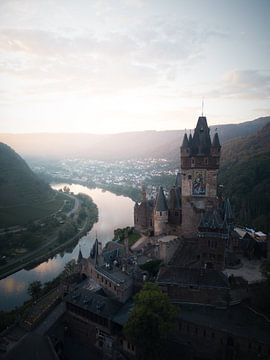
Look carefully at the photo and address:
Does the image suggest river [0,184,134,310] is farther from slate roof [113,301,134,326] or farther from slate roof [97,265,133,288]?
slate roof [113,301,134,326]

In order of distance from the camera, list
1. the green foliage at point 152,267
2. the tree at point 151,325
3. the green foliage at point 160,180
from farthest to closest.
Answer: the green foliage at point 160,180
the green foliage at point 152,267
the tree at point 151,325

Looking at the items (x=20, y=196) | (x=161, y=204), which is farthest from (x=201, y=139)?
(x=20, y=196)

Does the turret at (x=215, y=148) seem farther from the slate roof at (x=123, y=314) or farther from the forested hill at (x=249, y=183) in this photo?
the forested hill at (x=249, y=183)

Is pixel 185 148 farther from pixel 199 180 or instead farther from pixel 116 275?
pixel 116 275

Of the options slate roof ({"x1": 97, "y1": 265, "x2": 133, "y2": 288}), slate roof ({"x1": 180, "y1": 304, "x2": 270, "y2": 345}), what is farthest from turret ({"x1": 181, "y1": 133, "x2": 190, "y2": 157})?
slate roof ({"x1": 180, "y1": 304, "x2": 270, "y2": 345})

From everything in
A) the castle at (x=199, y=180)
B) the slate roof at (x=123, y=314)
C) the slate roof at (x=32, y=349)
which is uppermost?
the castle at (x=199, y=180)

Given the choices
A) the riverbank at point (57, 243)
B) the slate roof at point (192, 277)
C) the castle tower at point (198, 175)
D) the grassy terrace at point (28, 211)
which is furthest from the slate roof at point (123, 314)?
the grassy terrace at point (28, 211)

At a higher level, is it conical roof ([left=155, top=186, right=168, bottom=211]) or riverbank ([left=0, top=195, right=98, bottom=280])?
conical roof ([left=155, top=186, right=168, bottom=211])
